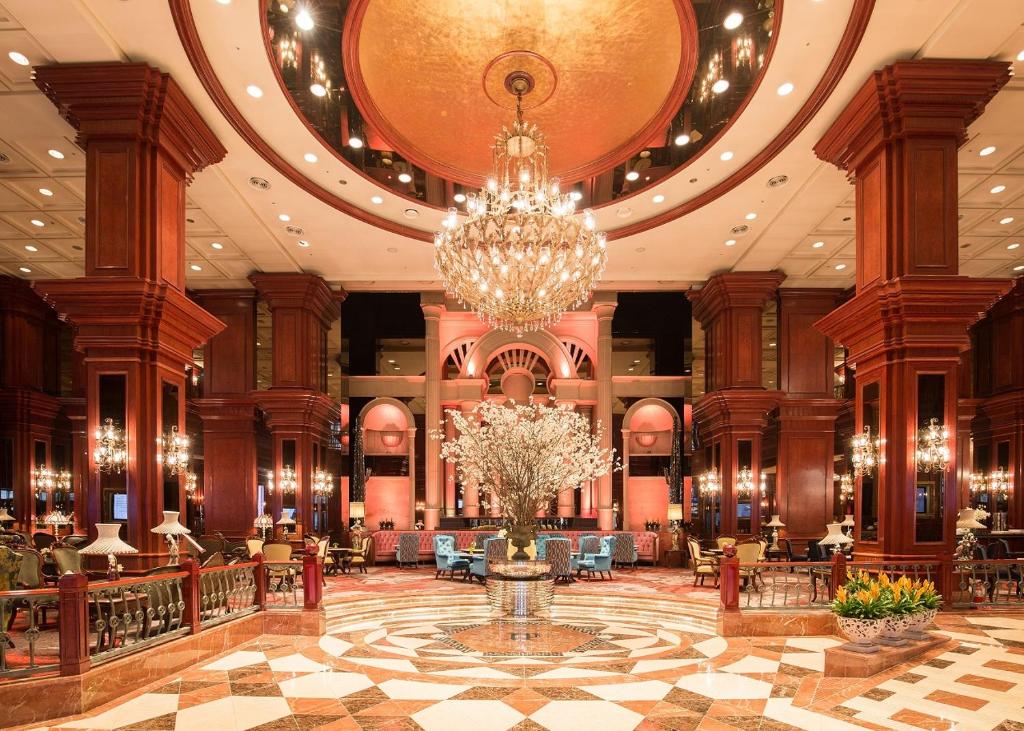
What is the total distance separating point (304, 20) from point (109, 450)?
4507mm

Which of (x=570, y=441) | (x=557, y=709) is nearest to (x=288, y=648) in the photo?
(x=557, y=709)

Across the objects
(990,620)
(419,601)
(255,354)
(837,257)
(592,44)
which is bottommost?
(419,601)

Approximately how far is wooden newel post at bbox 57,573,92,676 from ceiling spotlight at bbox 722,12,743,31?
7.29 metres

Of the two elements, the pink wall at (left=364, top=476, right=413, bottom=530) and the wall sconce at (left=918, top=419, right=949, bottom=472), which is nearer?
the wall sconce at (left=918, top=419, right=949, bottom=472)

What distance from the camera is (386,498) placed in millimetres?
18812

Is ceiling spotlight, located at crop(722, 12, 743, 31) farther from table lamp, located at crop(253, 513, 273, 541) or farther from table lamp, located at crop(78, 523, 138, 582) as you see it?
table lamp, located at crop(253, 513, 273, 541)

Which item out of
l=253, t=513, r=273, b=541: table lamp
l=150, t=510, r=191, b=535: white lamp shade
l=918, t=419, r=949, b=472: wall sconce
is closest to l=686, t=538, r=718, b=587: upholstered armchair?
l=918, t=419, r=949, b=472: wall sconce

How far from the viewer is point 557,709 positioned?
216 inches

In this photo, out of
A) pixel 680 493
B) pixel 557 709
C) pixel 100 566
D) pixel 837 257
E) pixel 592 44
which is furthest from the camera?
pixel 680 493

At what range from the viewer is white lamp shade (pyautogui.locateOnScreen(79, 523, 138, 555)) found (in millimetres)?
6430

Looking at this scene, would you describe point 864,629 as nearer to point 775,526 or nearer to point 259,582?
point 259,582

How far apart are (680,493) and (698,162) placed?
405 inches

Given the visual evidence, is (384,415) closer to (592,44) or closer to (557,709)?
(592,44)

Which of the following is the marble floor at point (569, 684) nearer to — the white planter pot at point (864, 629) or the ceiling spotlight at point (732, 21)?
the white planter pot at point (864, 629)
